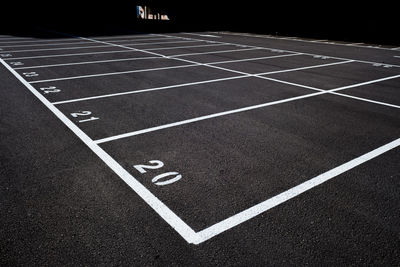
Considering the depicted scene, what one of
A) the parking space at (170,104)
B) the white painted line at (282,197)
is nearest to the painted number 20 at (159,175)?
the white painted line at (282,197)

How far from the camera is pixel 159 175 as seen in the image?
423 centimetres

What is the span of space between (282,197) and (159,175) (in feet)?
5.06

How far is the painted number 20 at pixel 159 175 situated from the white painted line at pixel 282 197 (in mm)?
1001

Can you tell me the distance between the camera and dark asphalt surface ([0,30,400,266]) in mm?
3018

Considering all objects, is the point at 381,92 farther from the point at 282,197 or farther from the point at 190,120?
the point at 282,197

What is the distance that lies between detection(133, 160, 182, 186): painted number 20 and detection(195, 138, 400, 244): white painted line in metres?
1.00

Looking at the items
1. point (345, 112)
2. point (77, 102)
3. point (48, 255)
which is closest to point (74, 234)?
point (48, 255)

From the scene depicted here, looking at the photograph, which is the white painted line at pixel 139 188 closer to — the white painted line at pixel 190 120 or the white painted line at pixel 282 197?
the white painted line at pixel 282 197

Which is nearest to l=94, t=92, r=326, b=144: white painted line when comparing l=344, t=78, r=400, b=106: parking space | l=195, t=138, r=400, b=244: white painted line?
l=344, t=78, r=400, b=106: parking space

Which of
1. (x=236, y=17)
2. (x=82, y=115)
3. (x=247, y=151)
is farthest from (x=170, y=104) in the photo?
(x=236, y=17)

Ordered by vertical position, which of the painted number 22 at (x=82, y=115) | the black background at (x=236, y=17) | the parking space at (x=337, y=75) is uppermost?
the black background at (x=236, y=17)

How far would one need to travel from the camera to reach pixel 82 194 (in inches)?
150

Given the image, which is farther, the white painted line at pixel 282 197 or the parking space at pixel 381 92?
the parking space at pixel 381 92

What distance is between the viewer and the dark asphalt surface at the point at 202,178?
3018 mm
